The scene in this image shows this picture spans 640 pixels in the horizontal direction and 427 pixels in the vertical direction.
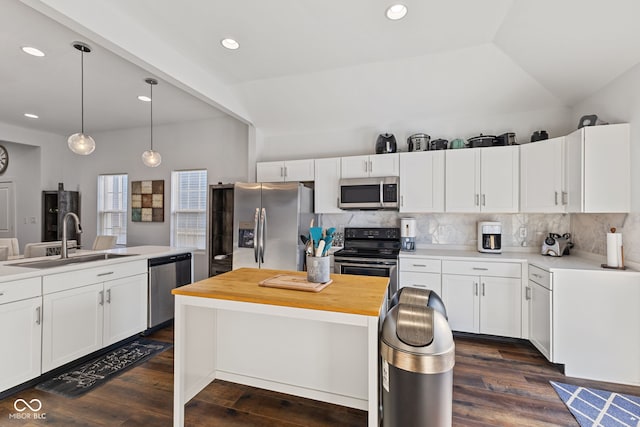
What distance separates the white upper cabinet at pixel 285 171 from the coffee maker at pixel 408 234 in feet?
4.54

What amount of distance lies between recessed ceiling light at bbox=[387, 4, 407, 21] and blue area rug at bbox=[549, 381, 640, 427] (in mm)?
3205

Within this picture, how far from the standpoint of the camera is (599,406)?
2.05 m

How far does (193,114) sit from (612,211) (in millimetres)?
5335

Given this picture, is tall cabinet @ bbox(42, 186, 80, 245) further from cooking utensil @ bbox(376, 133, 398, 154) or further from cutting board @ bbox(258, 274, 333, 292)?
cooking utensil @ bbox(376, 133, 398, 154)

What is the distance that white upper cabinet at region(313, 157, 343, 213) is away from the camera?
390 cm

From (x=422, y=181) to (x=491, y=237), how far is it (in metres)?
1.03

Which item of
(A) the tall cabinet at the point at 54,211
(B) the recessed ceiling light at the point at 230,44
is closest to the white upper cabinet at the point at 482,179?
(B) the recessed ceiling light at the point at 230,44

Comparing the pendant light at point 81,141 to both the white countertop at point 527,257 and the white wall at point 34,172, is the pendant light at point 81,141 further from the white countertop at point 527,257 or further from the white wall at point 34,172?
the white wall at point 34,172

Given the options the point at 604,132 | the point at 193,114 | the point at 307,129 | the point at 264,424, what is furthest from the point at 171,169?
the point at 604,132

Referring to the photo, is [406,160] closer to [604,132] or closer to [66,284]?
[604,132]

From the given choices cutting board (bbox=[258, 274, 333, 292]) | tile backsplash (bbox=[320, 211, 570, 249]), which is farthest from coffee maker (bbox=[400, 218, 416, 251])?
cutting board (bbox=[258, 274, 333, 292])

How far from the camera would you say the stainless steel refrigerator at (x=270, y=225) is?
3.60 meters

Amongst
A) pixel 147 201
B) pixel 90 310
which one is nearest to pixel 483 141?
pixel 90 310

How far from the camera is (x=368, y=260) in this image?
339 centimetres
